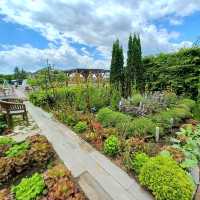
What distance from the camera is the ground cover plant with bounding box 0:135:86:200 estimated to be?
8.23ft

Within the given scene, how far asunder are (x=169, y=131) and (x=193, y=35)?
5833mm

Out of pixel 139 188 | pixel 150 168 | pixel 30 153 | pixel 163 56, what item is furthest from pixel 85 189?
pixel 163 56

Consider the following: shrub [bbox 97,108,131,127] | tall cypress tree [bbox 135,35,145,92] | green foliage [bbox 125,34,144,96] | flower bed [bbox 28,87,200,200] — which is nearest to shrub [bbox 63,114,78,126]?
flower bed [bbox 28,87,200,200]

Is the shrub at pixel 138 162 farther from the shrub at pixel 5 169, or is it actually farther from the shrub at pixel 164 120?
the shrub at pixel 164 120

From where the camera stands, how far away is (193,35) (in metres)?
8.70

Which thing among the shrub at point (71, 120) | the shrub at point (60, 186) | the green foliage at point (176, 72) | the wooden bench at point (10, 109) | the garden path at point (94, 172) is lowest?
the garden path at point (94, 172)

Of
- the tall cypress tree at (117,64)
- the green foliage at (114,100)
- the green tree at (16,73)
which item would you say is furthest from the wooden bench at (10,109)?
the green tree at (16,73)

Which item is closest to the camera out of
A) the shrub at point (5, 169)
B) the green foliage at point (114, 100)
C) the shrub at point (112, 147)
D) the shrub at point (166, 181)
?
the shrub at point (166, 181)

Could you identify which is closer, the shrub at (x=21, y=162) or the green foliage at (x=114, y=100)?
the shrub at (x=21, y=162)

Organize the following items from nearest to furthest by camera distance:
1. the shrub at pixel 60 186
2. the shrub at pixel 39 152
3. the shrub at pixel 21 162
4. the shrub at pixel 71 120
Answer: the shrub at pixel 60 186 < the shrub at pixel 21 162 < the shrub at pixel 39 152 < the shrub at pixel 71 120

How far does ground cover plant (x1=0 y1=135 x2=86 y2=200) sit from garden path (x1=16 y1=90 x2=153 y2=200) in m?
0.18

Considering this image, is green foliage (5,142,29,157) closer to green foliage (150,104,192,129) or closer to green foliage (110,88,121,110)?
green foliage (150,104,192,129)

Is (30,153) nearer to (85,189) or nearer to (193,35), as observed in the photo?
(85,189)

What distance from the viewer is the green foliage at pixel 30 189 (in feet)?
8.16
